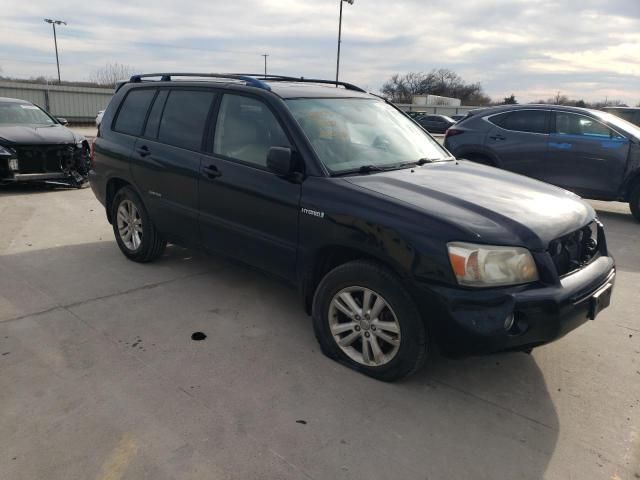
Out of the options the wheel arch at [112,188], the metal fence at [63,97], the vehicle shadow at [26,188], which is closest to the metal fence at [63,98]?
the metal fence at [63,97]

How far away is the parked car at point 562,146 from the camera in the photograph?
778cm

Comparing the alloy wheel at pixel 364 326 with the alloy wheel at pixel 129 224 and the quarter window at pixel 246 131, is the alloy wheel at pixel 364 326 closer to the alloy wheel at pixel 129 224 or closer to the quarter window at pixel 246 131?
the quarter window at pixel 246 131

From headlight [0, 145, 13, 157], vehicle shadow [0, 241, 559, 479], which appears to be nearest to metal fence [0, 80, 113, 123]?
headlight [0, 145, 13, 157]

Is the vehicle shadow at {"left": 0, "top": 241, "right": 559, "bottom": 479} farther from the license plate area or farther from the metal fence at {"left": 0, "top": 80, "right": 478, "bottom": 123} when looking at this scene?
the metal fence at {"left": 0, "top": 80, "right": 478, "bottom": 123}

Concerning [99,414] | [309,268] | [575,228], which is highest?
[575,228]

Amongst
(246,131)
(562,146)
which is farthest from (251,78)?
(562,146)

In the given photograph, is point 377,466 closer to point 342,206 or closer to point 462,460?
point 462,460

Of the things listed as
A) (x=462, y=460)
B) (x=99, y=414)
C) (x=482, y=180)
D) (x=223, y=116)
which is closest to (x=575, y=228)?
(x=482, y=180)

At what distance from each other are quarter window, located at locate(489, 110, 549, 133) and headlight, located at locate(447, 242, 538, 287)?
6506 millimetres

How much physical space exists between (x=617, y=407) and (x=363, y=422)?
4.95ft

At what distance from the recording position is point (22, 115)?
9375mm

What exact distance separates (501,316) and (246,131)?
2.28 metres

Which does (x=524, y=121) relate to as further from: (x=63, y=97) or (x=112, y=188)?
(x=63, y=97)

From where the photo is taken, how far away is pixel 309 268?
3412 millimetres
